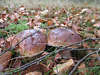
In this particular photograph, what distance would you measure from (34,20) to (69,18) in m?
0.61

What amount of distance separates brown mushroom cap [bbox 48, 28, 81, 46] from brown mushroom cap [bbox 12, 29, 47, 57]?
7 cm

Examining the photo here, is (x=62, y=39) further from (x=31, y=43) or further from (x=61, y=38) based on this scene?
(x=31, y=43)

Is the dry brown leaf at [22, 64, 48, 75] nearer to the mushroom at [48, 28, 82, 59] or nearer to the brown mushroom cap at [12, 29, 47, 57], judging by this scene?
the brown mushroom cap at [12, 29, 47, 57]

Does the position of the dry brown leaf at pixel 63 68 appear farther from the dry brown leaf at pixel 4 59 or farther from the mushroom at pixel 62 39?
the dry brown leaf at pixel 4 59

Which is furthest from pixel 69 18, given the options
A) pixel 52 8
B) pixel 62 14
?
pixel 52 8

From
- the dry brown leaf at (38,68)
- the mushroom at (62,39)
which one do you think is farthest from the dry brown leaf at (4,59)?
the mushroom at (62,39)

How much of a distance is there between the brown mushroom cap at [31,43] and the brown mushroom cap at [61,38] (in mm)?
71

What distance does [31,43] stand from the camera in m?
1.41

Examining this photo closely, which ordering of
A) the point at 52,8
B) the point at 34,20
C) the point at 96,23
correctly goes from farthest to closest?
the point at 52,8 < the point at 34,20 < the point at 96,23

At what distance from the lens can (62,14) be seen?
2.84 metres

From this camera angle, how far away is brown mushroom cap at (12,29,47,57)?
1.36 metres

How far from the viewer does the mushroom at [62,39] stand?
1.43 m

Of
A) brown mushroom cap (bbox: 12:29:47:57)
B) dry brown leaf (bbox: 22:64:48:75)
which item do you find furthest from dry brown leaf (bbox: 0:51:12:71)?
dry brown leaf (bbox: 22:64:48:75)

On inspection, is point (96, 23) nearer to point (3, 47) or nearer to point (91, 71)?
point (91, 71)
